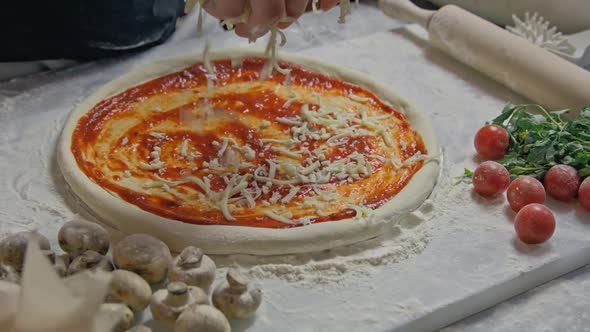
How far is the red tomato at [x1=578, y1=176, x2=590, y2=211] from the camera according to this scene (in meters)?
2.09

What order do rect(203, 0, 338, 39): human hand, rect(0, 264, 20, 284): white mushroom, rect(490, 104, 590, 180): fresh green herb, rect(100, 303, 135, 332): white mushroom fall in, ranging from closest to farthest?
rect(100, 303, 135, 332): white mushroom < rect(0, 264, 20, 284): white mushroom < rect(203, 0, 338, 39): human hand < rect(490, 104, 590, 180): fresh green herb

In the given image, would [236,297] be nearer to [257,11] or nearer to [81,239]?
[81,239]

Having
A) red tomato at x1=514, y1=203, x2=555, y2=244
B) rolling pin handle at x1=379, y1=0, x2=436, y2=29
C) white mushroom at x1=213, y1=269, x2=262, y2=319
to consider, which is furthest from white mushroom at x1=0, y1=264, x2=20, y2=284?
rolling pin handle at x1=379, y1=0, x2=436, y2=29

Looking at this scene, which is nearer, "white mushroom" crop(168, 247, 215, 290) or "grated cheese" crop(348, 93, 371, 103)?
"white mushroom" crop(168, 247, 215, 290)

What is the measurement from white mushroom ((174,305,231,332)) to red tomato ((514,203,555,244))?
90 cm

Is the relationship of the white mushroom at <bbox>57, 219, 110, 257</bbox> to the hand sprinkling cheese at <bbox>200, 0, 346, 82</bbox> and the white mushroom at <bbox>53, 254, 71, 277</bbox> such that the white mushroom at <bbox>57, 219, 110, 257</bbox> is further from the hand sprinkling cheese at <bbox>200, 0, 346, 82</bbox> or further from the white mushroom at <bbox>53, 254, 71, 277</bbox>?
the hand sprinkling cheese at <bbox>200, 0, 346, 82</bbox>

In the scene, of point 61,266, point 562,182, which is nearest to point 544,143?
point 562,182

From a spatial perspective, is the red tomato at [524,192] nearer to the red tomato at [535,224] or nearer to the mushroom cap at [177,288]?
the red tomato at [535,224]

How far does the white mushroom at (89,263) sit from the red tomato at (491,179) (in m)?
1.11

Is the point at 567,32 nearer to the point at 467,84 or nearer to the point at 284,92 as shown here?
the point at 467,84

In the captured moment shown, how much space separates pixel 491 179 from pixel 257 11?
857 millimetres

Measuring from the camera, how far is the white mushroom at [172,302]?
1562 mm

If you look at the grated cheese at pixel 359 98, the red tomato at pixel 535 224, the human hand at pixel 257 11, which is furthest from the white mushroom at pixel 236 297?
the grated cheese at pixel 359 98

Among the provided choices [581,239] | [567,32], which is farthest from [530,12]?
[581,239]
